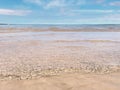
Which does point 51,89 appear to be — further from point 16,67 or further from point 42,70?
point 16,67

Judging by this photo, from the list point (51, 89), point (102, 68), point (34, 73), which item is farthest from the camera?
point (102, 68)

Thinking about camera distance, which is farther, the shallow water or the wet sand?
the shallow water

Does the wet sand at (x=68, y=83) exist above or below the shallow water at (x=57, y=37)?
below

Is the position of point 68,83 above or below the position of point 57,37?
below

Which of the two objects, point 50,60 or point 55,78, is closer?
point 55,78

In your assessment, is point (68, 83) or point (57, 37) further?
point (57, 37)

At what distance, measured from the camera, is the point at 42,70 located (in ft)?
20.8

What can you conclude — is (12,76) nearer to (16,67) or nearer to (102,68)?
(16,67)

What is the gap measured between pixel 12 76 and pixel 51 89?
54.8 inches

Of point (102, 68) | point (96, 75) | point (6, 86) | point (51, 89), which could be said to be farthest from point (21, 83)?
point (102, 68)

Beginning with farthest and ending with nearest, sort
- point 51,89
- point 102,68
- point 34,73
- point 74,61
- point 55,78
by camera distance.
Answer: point 74,61 → point 102,68 → point 34,73 → point 55,78 → point 51,89

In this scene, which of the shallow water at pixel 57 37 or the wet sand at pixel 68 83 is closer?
the wet sand at pixel 68 83

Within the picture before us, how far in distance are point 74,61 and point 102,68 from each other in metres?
1.31

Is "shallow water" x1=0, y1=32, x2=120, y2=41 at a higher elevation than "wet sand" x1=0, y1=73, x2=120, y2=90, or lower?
higher
